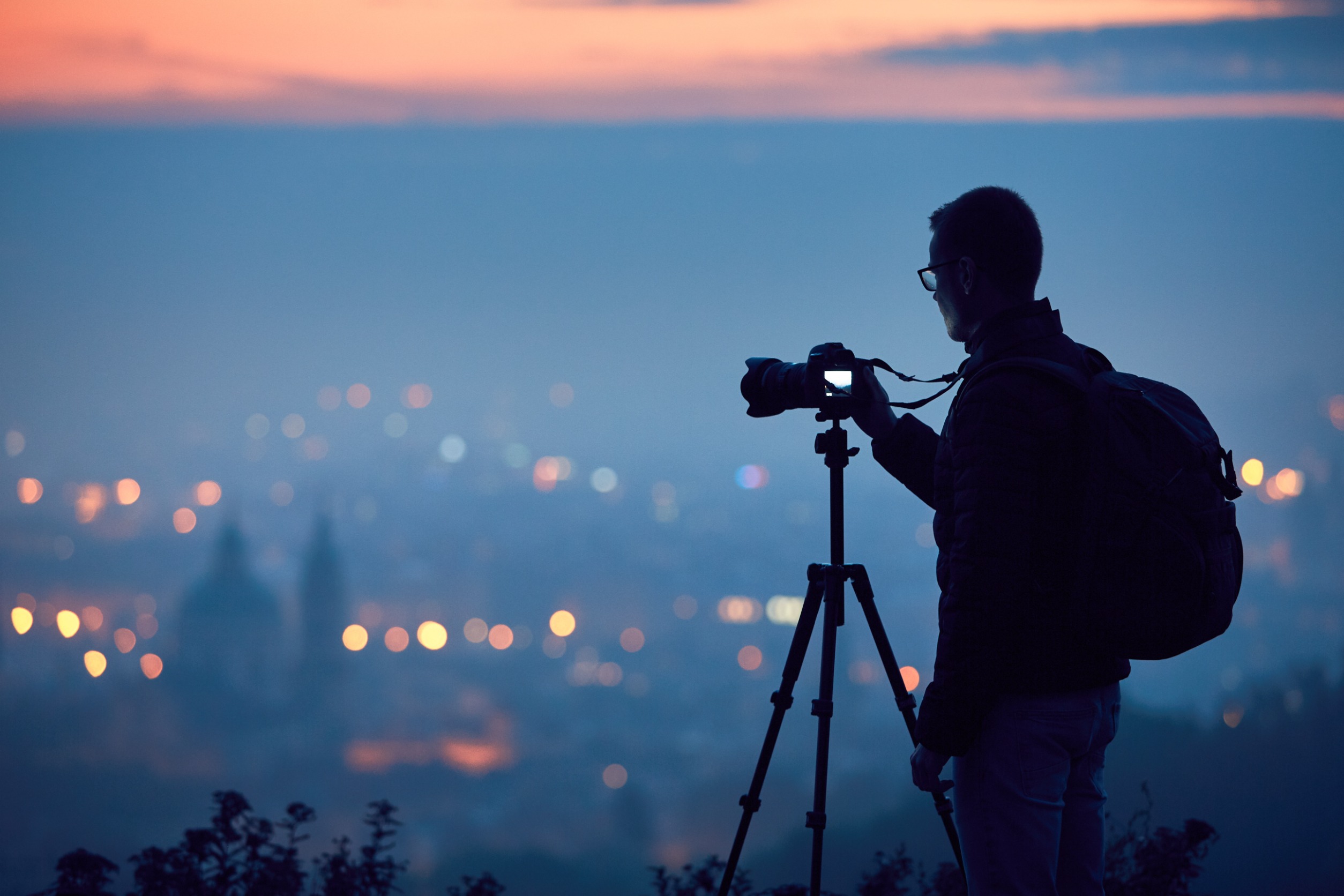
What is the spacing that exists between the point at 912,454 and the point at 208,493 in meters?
25.4

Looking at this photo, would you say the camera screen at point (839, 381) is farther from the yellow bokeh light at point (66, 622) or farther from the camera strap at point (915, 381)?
the yellow bokeh light at point (66, 622)

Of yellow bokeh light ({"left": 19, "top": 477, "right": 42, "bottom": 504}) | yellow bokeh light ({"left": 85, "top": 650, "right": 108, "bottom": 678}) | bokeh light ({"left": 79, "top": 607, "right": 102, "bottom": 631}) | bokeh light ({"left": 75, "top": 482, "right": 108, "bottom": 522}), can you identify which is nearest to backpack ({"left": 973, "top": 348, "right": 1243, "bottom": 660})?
yellow bokeh light ({"left": 19, "top": 477, "right": 42, "bottom": 504})

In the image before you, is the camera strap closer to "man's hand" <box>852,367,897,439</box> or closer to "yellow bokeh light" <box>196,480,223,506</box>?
"man's hand" <box>852,367,897,439</box>

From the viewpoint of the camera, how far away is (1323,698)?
269 inches

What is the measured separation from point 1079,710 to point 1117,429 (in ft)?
1.64

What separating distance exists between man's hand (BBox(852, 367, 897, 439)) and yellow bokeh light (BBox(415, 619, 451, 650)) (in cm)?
4890

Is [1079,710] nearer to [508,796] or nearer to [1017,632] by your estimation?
[1017,632]

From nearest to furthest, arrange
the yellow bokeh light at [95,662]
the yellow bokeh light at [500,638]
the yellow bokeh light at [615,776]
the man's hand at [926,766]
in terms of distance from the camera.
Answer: the man's hand at [926,766]
the yellow bokeh light at [95,662]
the yellow bokeh light at [615,776]
the yellow bokeh light at [500,638]

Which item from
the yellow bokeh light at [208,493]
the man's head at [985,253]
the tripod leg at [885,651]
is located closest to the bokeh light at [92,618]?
the yellow bokeh light at [208,493]

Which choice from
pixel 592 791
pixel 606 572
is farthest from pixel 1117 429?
pixel 606 572

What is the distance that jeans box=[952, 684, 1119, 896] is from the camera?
1717 millimetres

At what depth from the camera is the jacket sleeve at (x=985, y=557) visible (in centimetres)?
165

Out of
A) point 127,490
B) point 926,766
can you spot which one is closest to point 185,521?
point 127,490

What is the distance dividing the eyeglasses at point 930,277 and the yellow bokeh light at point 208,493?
75.7 ft
